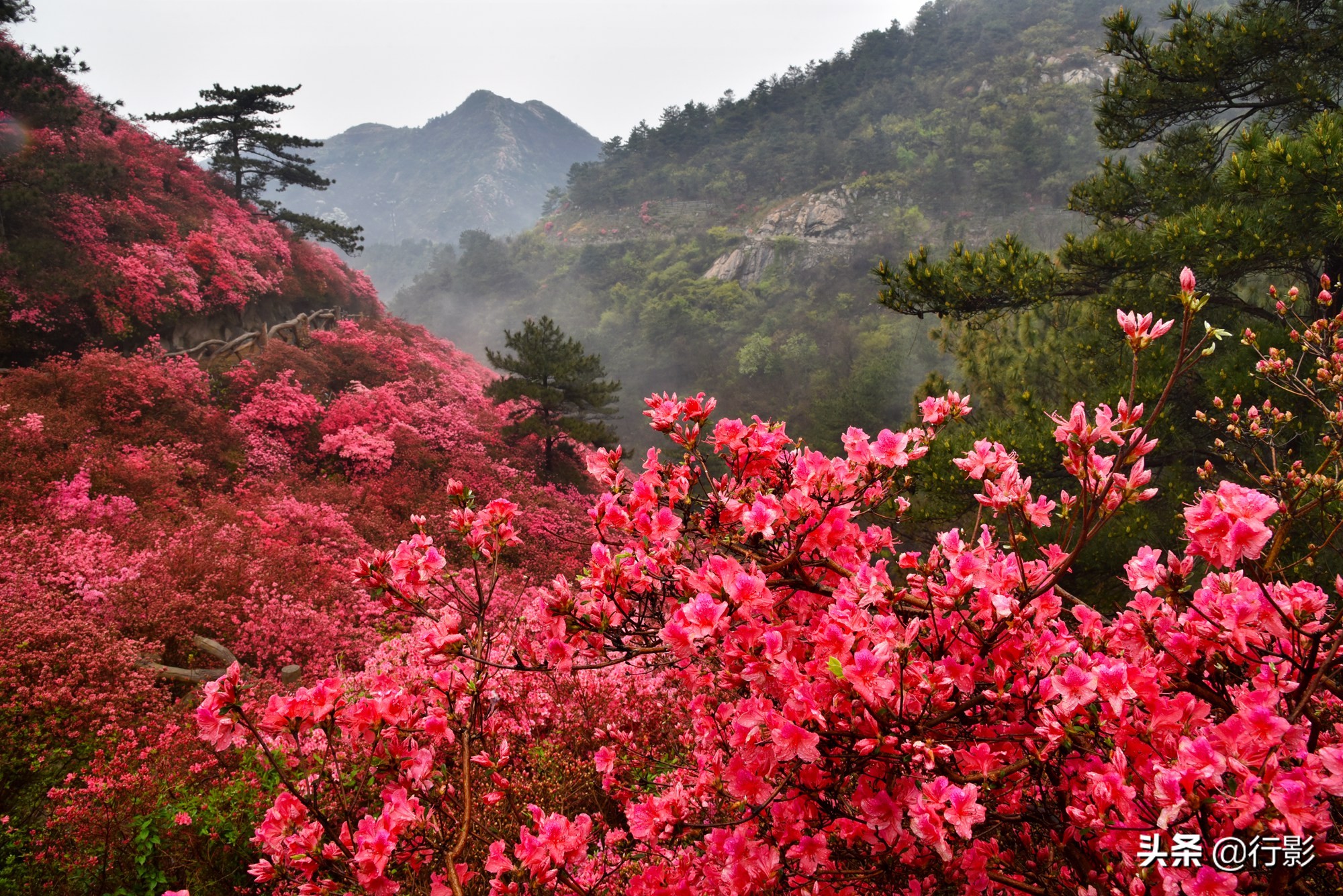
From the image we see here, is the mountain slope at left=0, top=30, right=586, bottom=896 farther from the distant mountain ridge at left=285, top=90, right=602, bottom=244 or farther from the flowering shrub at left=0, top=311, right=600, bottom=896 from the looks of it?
the distant mountain ridge at left=285, top=90, right=602, bottom=244

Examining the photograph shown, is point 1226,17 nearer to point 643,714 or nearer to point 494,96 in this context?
point 643,714

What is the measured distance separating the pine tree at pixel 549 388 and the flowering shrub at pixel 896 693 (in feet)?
34.1

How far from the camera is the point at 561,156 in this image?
93125 millimetres

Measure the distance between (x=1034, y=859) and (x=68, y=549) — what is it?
728 cm

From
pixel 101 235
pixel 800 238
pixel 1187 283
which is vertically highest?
pixel 800 238

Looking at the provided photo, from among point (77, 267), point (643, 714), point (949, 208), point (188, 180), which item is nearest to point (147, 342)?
point (77, 267)

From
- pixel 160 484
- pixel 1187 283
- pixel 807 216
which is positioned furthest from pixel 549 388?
pixel 807 216

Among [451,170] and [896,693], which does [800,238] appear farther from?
[451,170]

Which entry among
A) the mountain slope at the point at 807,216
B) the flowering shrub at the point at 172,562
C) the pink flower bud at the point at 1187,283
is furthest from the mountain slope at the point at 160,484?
the mountain slope at the point at 807,216

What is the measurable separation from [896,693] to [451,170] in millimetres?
96060

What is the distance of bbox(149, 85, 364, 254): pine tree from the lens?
1478cm

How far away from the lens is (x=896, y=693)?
4.26ft

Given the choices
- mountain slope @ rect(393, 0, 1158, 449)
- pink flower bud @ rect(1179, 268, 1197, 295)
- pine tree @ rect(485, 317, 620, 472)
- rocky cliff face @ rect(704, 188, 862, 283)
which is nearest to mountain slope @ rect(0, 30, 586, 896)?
pine tree @ rect(485, 317, 620, 472)

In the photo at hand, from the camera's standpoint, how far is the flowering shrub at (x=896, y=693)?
42.4 inches
